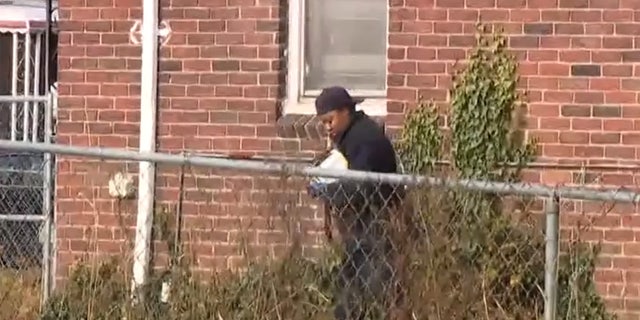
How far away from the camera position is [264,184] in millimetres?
6961

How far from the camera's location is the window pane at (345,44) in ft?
29.2

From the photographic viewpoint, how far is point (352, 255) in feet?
22.2

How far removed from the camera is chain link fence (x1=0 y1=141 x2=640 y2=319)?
20.8ft

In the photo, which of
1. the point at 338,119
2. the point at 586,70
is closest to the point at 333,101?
the point at 338,119

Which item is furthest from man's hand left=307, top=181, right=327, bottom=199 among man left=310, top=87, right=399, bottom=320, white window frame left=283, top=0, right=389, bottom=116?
white window frame left=283, top=0, right=389, bottom=116

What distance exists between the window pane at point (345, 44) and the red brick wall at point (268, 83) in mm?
255

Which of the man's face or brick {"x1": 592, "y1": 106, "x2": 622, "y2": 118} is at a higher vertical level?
brick {"x1": 592, "y1": 106, "x2": 622, "y2": 118}

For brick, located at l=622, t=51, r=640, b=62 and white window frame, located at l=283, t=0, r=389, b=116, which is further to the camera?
white window frame, located at l=283, t=0, r=389, b=116

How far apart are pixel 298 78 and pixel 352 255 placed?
238cm

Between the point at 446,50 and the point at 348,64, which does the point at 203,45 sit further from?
the point at 446,50

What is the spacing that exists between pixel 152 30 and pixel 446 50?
1897mm

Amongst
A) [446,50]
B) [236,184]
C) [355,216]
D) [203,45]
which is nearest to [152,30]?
[203,45]

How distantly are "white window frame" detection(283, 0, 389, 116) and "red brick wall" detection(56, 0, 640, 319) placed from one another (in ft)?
0.28

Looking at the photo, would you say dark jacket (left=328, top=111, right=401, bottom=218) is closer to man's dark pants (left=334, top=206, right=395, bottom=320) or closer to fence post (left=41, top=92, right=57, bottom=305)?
man's dark pants (left=334, top=206, right=395, bottom=320)
